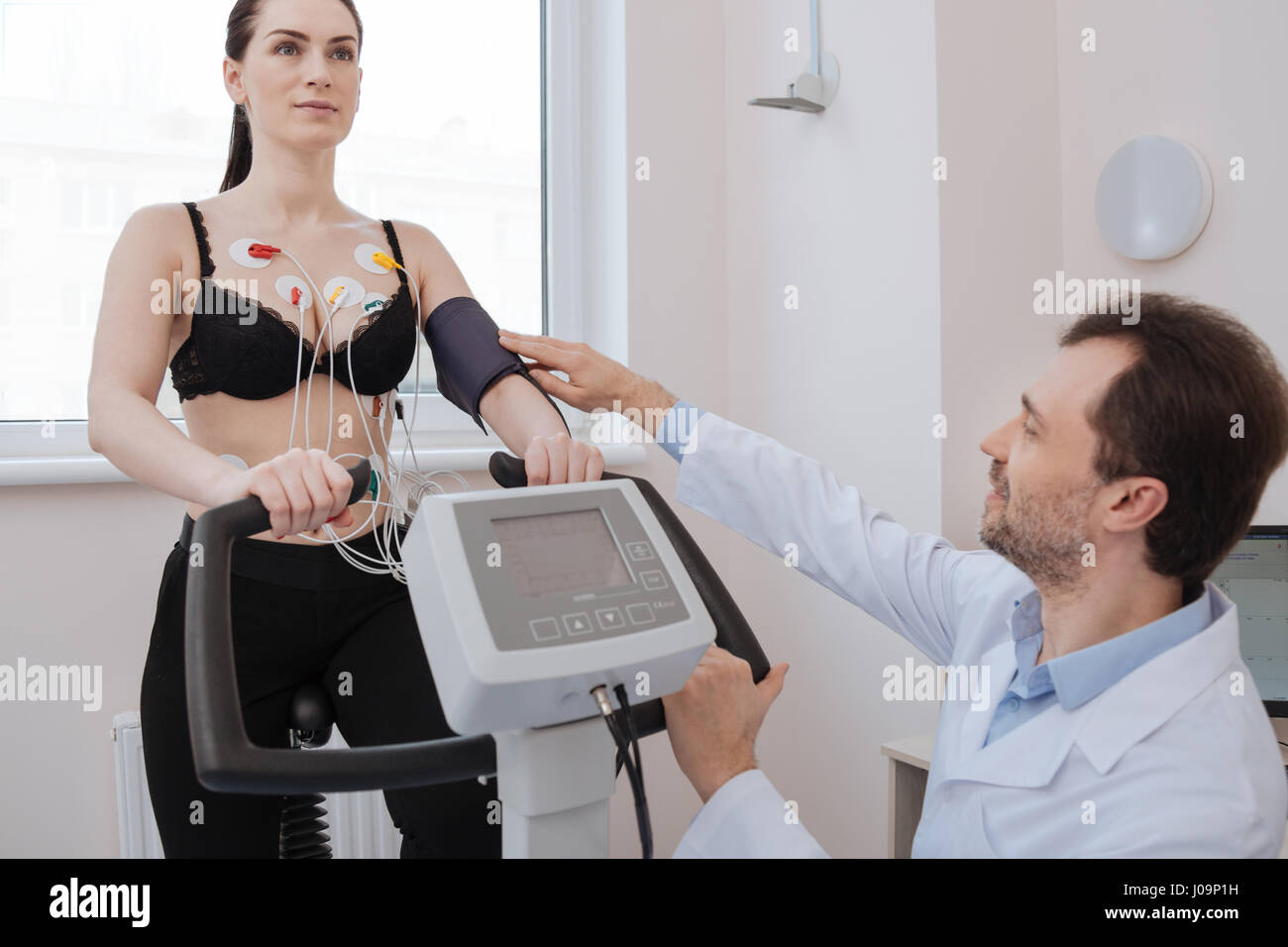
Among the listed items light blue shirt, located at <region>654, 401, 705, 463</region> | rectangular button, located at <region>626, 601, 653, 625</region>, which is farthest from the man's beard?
rectangular button, located at <region>626, 601, 653, 625</region>

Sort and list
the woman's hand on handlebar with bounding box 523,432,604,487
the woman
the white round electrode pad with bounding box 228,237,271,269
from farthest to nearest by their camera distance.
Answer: the white round electrode pad with bounding box 228,237,271,269 → the woman → the woman's hand on handlebar with bounding box 523,432,604,487

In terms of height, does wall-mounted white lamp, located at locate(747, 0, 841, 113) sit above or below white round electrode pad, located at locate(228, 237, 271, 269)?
above

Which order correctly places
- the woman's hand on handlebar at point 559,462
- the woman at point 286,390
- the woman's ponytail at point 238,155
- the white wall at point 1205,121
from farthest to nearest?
1. the white wall at point 1205,121
2. the woman's ponytail at point 238,155
3. the woman at point 286,390
4. the woman's hand on handlebar at point 559,462

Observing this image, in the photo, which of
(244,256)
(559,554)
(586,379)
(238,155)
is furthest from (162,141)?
(559,554)

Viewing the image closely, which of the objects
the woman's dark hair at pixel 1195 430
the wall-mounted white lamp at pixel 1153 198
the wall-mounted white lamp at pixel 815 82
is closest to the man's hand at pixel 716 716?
the woman's dark hair at pixel 1195 430

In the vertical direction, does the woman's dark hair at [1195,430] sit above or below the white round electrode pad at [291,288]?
below

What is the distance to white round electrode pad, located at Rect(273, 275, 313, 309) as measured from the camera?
124cm

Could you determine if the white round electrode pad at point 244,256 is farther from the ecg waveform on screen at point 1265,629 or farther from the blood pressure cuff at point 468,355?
the ecg waveform on screen at point 1265,629

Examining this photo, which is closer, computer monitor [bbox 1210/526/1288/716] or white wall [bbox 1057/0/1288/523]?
computer monitor [bbox 1210/526/1288/716]

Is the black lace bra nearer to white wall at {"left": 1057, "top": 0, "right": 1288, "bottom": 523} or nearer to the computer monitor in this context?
the computer monitor

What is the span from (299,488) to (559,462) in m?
0.27

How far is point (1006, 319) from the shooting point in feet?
6.20

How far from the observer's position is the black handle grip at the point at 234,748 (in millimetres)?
593

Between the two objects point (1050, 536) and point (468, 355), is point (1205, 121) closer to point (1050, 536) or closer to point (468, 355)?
point (1050, 536)
